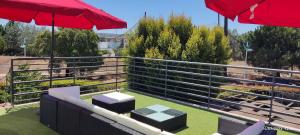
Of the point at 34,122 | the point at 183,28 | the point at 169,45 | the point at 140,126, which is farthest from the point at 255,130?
the point at 183,28

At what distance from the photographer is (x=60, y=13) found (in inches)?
149

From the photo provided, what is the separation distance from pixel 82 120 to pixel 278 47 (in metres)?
23.4

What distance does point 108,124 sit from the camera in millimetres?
3111

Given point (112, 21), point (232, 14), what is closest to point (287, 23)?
point (232, 14)

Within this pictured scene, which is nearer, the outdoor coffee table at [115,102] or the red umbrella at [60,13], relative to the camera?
the red umbrella at [60,13]

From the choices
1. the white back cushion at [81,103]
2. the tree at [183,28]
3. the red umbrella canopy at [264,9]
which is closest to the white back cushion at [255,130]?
the red umbrella canopy at [264,9]

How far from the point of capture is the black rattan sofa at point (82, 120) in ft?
9.31

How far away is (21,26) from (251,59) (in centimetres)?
4231

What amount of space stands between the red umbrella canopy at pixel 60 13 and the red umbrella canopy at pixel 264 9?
2273 mm

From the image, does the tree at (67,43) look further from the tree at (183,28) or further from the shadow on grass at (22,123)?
the shadow on grass at (22,123)

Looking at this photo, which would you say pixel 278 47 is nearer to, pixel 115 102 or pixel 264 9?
pixel 115 102

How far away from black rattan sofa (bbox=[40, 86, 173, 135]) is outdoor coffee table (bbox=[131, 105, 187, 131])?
1.20m

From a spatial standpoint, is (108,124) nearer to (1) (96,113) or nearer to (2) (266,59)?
(1) (96,113)

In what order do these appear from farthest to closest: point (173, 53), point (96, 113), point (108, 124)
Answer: point (173, 53)
point (96, 113)
point (108, 124)
